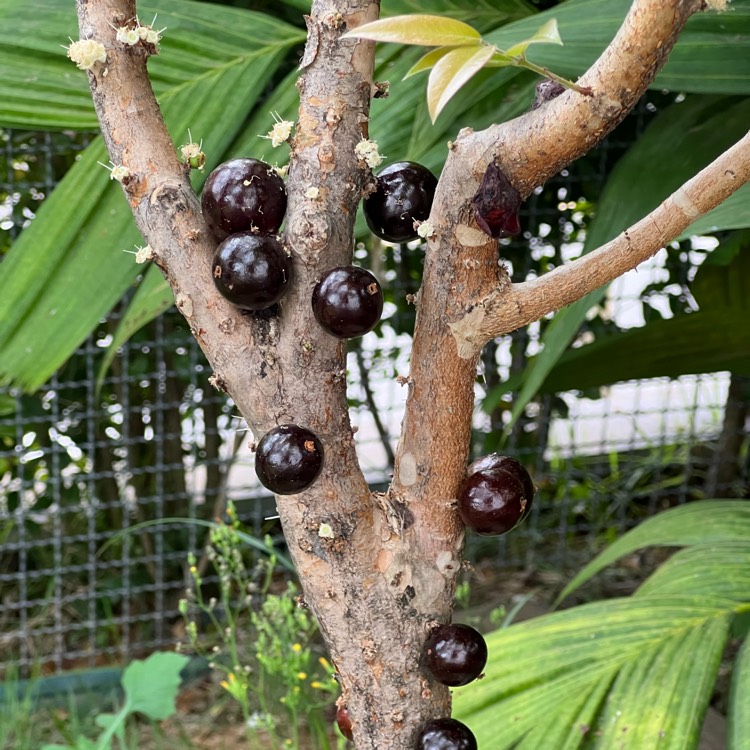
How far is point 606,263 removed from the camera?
0.34 meters

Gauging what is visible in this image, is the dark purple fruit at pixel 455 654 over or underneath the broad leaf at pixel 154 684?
over

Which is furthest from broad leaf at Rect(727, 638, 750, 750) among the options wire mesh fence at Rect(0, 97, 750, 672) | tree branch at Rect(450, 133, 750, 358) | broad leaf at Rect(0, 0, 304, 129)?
wire mesh fence at Rect(0, 97, 750, 672)

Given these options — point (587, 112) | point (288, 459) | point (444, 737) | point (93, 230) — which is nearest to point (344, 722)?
point (444, 737)

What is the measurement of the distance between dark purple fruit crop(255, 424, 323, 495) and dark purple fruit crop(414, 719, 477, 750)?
128 millimetres

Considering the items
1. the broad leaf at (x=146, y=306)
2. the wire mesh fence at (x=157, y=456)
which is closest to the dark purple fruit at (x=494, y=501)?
the broad leaf at (x=146, y=306)

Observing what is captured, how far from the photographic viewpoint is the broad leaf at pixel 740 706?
50cm

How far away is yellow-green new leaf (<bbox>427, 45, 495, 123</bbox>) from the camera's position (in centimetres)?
22

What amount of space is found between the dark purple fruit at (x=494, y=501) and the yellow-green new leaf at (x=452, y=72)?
0.19 metres

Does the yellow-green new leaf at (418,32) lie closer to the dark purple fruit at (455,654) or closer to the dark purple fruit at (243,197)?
the dark purple fruit at (243,197)

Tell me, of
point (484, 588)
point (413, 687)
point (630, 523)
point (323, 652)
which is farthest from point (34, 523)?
point (413, 687)

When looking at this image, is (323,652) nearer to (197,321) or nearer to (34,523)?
(34,523)

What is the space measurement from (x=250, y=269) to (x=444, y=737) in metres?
0.21

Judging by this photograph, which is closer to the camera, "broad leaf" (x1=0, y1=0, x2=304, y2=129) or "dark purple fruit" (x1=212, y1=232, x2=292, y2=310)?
"dark purple fruit" (x1=212, y1=232, x2=292, y2=310)

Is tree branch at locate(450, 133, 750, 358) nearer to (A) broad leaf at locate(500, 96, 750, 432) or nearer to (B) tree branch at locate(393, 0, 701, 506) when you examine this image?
(B) tree branch at locate(393, 0, 701, 506)
